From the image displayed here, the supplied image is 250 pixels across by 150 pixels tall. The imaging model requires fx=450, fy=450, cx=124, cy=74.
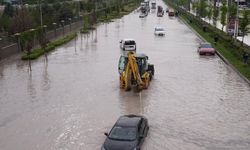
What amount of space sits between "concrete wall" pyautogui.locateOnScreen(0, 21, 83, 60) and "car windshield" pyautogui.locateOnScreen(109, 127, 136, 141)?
21.4 meters

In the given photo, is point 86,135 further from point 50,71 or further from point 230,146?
point 50,71

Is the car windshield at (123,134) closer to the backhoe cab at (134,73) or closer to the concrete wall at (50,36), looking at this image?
the backhoe cab at (134,73)

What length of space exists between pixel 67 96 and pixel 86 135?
625 cm

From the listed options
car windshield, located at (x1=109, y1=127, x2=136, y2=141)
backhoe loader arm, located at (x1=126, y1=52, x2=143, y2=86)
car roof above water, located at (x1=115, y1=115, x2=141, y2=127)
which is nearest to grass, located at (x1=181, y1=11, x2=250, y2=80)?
backhoe loader arm, located at (x1=126, y1=52, x2=143, y2=86)

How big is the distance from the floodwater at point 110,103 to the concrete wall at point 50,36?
0.97m

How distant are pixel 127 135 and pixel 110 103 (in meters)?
6.92

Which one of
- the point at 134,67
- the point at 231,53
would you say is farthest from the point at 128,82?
the point at 231,53

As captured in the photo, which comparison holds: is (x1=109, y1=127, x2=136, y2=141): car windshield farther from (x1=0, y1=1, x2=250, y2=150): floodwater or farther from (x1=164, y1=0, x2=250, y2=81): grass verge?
(x1=164, y1=0, x2=250, y2=81): grass verge

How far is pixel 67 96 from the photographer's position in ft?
79.6

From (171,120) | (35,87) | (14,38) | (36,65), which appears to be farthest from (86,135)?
(14,38)

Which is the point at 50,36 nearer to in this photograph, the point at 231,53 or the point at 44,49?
the point at 44,49

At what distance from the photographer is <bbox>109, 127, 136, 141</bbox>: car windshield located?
16.0 metres

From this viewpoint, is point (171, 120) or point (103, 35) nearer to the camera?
point (171, 120)

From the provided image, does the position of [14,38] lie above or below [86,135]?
above
